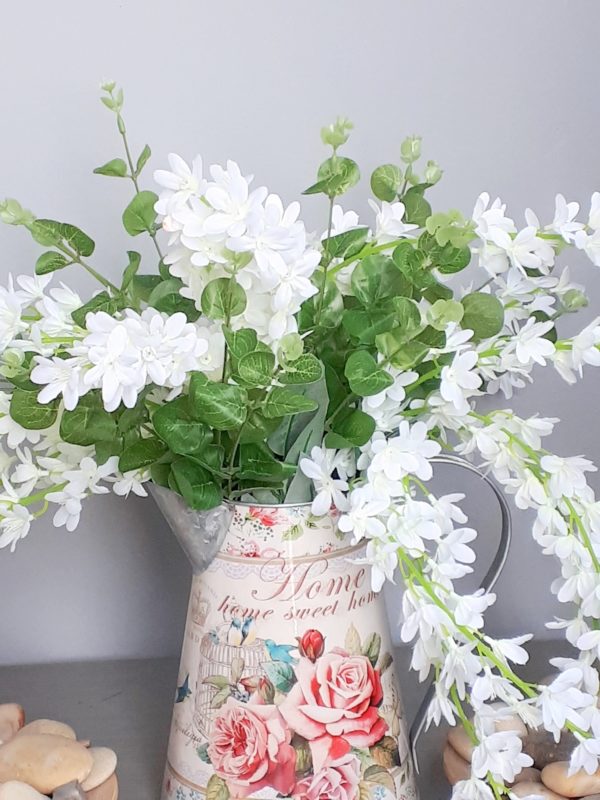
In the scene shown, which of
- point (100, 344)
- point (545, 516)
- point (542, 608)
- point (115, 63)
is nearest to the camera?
point (100, 344)

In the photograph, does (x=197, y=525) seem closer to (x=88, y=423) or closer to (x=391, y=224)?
(x=88, y=423)

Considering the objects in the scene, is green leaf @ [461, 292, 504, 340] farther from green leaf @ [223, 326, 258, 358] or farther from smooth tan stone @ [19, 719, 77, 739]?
smooth tan stone @ [19, 719, 77, 739]

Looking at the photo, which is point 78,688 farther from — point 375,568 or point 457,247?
point 457,247

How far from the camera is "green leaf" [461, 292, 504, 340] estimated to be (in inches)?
22.3

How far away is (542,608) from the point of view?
3.14 ft

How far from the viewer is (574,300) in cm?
63

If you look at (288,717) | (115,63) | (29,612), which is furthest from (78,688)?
(115,63)

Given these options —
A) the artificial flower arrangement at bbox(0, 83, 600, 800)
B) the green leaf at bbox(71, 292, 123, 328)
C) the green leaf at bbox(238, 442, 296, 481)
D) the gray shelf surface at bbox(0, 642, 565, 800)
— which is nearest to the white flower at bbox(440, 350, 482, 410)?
→ the artificial flower arrangement at bbox(0, 83, 600, 800)

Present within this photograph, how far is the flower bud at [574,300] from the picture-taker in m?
0.62

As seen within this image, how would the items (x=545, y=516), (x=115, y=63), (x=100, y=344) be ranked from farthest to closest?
→ 1. (x=115, y=63)
2. (x=545, y=516)
3. (x=100, y=344)

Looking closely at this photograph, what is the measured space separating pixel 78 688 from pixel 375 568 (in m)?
0.44

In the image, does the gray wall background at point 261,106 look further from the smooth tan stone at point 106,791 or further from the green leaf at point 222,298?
the green leaf at point 222,298

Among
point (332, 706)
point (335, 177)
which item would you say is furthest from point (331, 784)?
point (335, 177)

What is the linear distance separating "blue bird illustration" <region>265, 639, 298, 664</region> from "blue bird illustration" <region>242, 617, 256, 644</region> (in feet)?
0.04
